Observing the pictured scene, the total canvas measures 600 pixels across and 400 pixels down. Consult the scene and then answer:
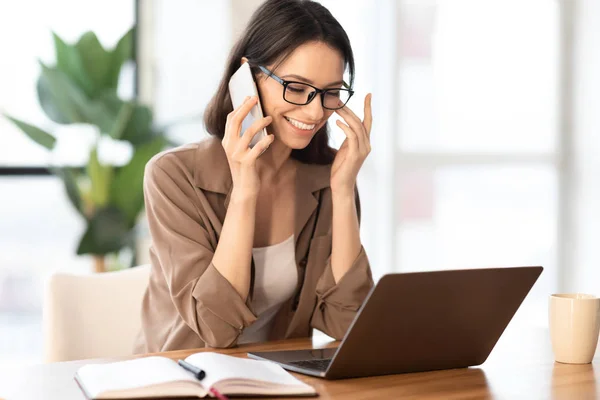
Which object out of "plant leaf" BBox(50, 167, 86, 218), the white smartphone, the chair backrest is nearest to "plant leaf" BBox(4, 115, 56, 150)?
"plant leaf" BBox(50, 167, 86, 218)

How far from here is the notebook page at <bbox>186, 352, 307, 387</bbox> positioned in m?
1.07

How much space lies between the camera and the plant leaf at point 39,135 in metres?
3.07

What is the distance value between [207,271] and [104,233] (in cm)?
170

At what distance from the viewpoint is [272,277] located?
1761mm

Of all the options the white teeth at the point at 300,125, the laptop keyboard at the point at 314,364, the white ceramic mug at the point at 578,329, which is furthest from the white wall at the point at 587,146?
the laptop keyboard at the point at 314,364

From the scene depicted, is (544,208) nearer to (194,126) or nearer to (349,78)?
(194,126)

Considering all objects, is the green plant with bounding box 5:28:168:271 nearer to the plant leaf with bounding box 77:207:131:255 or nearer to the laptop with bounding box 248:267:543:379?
the plant leaf with bounding box 77:207:131:255

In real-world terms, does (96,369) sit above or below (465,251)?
above

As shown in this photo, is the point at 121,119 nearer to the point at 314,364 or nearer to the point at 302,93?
the point at 302,93

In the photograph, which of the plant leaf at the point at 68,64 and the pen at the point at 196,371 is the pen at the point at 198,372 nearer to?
the pen at the point at 196,371

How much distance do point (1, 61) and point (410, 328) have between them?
2.82 metres

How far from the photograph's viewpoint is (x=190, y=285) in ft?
5.01

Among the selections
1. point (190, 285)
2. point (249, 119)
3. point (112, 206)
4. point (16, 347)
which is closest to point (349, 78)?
point (249, 119)

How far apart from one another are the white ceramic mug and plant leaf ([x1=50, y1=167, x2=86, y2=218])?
7.31ft
